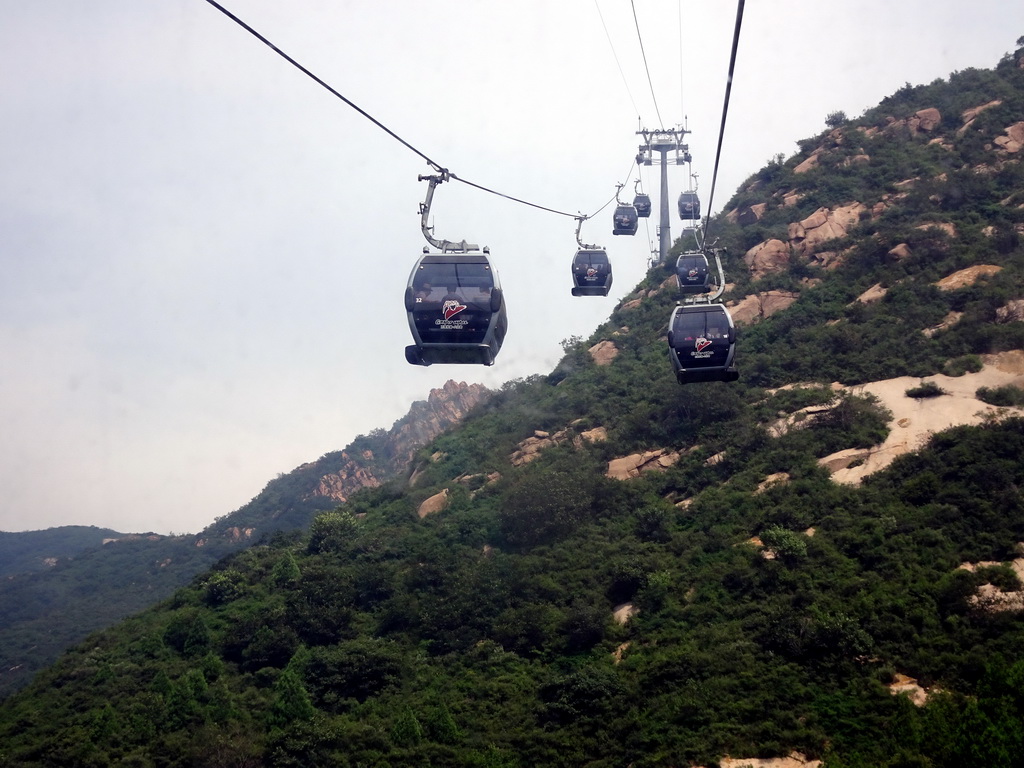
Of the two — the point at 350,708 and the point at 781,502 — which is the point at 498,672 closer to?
the point at 350,708

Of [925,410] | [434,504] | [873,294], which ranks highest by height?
[873,294]

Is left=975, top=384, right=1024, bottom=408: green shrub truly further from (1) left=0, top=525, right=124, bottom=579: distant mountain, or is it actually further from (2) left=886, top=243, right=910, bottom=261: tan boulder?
(1) left=0, top=525, right=124, bottom=579: distant mountain

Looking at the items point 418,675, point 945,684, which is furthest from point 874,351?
point 418,675

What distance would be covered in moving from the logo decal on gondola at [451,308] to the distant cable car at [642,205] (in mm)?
36980

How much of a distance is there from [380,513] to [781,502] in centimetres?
2245

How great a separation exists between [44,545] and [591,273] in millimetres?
111556

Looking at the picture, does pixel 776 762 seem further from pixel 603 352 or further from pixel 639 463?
pixel 603 352

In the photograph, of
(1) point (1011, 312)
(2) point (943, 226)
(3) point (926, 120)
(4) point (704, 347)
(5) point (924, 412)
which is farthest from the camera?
(3) point (926, 120)

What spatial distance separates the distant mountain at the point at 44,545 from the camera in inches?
4382

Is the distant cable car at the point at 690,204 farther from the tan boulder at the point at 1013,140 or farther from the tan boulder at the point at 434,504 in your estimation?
the tan boulder at the point at 434,504

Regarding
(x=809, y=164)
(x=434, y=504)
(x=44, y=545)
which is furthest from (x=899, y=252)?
(x=44, y=545)

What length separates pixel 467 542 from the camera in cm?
4094

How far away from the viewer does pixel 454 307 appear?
17.9 m

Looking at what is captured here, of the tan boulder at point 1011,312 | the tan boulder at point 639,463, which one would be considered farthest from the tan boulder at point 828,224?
the tan boulder at point 639,463
